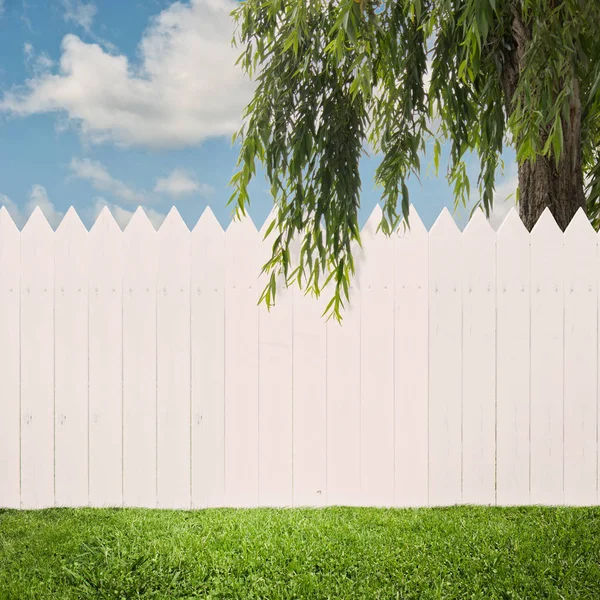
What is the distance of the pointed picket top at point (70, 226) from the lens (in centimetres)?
360

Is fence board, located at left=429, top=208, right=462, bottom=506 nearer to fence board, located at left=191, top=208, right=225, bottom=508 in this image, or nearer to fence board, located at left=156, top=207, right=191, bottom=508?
fence board, located at left=191, top=208, right=225, bottom=508

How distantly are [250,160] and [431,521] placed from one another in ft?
8.38

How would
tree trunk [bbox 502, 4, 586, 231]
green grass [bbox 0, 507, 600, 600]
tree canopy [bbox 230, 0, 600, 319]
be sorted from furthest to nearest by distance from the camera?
1. tree trunk [bbox 502, 4, 586, 231]
2. tree canopy [bbox 230, 0, 600, 319]
3. green grass [bbox 0, 507, 600, 600]

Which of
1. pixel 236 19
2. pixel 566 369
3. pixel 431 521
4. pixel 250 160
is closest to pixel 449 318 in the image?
pixel 566 369

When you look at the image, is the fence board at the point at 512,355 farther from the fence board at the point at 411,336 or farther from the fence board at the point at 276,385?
the fence board at the point at 276,385

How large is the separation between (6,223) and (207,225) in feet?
4.54

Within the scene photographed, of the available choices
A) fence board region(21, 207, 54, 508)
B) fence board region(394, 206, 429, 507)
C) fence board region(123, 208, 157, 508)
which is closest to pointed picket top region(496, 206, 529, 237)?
fence board region(394, 206, 429, 507)

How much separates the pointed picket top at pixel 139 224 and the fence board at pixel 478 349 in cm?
202

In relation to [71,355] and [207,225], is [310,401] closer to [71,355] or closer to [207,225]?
[207,225]

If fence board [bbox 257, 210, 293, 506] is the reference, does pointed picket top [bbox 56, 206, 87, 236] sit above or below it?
above

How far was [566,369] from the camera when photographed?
11.9 feet

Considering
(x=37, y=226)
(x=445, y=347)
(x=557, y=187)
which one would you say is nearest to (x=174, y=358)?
(x=37, y=226)

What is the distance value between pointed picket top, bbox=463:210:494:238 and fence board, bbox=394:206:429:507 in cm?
28

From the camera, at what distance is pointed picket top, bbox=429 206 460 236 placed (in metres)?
3.52
